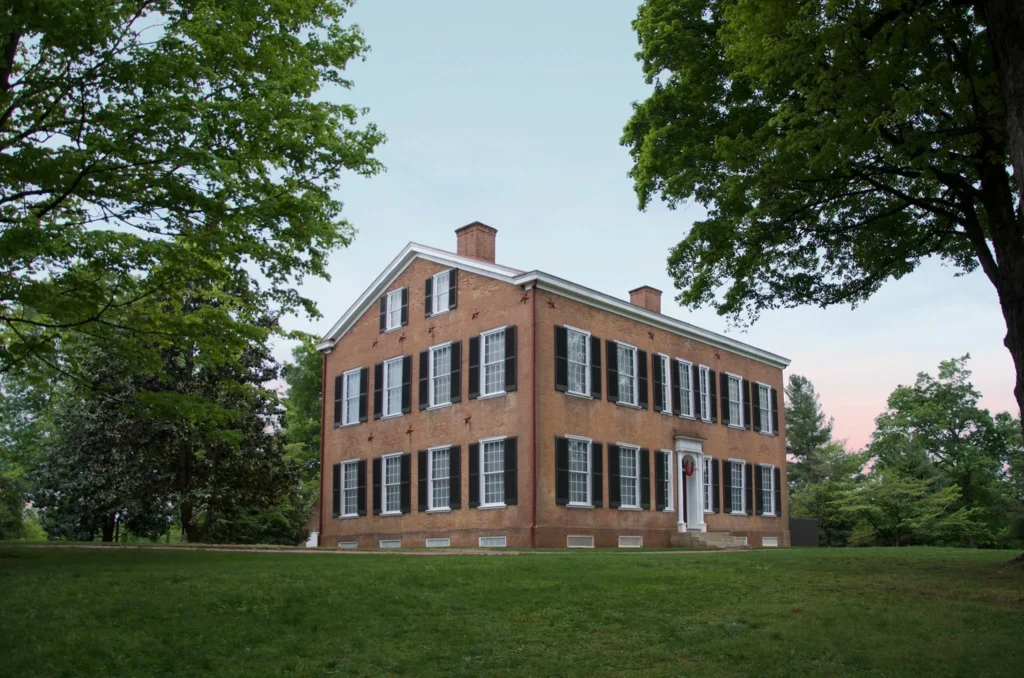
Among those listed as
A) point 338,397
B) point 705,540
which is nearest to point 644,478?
point 705,540

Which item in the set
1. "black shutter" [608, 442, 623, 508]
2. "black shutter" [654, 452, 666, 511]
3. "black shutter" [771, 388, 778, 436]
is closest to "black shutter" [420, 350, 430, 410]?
"black shutter" [608, 442, 623, 508]

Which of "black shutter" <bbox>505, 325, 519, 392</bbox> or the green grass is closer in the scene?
the green grass

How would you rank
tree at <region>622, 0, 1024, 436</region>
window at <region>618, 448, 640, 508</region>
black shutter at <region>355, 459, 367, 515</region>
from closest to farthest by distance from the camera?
tree at <region>622, 0, 1024, 436</region> < window at <region>618, 448, 640, 508</region> < black shutter at <region>355, 459, 367, 515</region>

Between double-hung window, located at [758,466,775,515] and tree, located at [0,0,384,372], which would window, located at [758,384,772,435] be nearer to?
double-hung window, located at [758,466,775,515]

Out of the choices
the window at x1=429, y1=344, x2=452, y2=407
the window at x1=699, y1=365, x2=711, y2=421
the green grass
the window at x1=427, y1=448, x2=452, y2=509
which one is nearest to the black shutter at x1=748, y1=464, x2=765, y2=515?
the window at x1=699, y1=365, x2=711, y2=421

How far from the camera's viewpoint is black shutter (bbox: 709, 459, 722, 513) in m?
30.0

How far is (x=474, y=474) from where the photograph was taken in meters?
25.1

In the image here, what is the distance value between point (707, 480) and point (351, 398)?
1225 centimetres

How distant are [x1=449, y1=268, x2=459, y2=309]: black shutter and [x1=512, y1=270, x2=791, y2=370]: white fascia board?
9.07ft

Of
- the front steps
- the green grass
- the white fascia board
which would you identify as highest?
the white fascia board

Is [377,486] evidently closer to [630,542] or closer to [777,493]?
[630,542]

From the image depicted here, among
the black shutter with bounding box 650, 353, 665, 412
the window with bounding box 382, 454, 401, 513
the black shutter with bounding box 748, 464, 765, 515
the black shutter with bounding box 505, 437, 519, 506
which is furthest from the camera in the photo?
the black shutter with bounding box 748, 464, 765, 515

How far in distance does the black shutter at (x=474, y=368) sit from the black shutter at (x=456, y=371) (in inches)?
22.5

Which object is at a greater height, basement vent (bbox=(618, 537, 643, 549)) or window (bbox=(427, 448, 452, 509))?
window (bbox=(427, 448, 452, 509))
